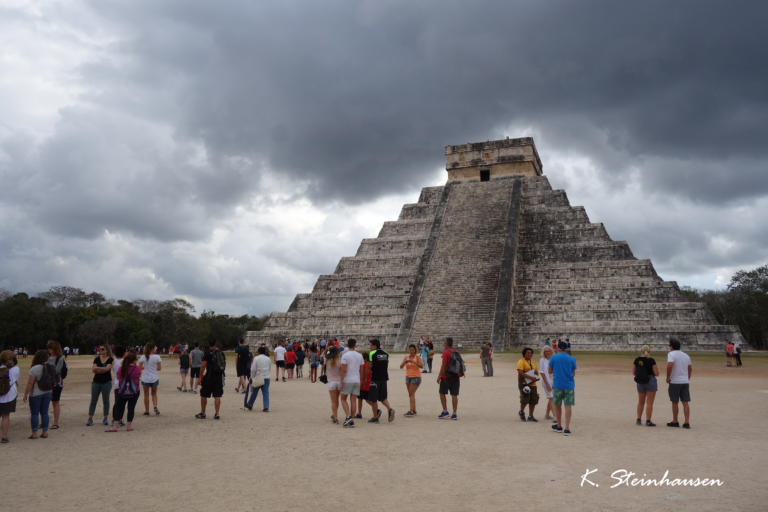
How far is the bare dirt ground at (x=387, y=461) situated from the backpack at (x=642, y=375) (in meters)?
0.63

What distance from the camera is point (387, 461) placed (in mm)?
5246

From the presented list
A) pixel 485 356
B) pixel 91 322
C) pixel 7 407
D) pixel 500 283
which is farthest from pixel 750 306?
pixel 91 322

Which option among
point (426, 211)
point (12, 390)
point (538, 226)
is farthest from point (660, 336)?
point (12, 390)

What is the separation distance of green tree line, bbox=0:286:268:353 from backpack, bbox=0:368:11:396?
3259cm

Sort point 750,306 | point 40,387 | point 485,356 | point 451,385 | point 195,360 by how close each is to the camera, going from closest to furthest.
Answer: point 40,387 → point 451,385 → point 195,360 → point 485,356 → point 750,306

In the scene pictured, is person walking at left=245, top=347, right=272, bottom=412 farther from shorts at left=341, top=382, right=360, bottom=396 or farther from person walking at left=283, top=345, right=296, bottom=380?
person walking at left=283, top=345, right=296, bottom=380

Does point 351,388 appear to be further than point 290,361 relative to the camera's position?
No

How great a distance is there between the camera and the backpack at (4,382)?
6191 mm

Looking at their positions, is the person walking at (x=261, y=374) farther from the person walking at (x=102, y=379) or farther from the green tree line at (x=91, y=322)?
the green tree line at (x=91, y=322)

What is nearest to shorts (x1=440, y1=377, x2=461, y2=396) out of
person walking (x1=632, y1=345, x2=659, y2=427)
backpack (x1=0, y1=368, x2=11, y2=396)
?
person walking (x1=632, y1=345, x2=659, y2=427)

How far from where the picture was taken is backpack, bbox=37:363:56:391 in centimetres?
667

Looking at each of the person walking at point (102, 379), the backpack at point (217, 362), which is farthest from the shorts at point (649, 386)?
the person walking at point (102, 379)

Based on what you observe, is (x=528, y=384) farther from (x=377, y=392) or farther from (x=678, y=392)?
(x=377, y=392)

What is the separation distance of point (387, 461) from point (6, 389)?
4.63 m
